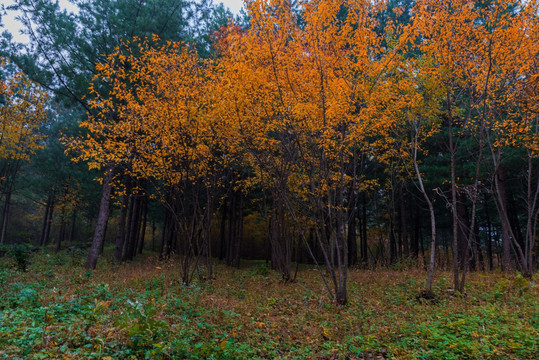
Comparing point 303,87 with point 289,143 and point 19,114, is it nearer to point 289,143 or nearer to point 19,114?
point 289,143

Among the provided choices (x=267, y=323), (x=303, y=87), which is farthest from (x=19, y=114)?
(x=267, y=323)

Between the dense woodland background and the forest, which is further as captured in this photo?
the dense woodland background

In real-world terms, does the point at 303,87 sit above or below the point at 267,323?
above

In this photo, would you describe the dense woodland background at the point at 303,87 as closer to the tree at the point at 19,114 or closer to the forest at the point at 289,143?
the forest at the point at 289,143

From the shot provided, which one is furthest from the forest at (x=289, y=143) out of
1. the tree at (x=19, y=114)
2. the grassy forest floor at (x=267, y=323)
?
the tree at (x=19, y=114)

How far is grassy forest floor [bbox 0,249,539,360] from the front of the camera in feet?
13.5

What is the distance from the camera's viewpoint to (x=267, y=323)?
599cm

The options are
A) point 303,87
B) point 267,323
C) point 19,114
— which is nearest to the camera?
point 267,323

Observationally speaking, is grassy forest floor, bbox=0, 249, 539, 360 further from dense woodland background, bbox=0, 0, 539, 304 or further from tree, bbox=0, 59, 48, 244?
tree, bbox=0, 59, 48, 244

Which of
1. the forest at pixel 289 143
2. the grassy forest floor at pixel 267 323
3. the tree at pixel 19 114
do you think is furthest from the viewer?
the tree at pixel 19 114

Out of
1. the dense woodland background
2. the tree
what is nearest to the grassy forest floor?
the dense woodland background

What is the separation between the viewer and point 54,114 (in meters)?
24.3

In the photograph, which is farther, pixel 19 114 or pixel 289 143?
pixel 19 114

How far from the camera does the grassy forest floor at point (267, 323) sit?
4.12 meters
